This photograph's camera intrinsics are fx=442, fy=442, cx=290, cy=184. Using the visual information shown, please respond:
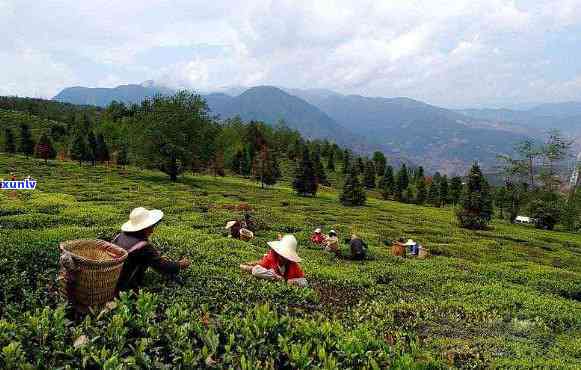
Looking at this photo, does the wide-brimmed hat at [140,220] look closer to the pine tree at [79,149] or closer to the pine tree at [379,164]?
the pine tree at [79,149]

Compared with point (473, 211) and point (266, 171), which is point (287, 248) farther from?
point (266, 171)

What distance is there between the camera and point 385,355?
18.9ft

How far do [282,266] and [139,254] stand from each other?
12.6 feet

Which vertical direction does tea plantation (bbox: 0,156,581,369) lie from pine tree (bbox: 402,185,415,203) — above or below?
above

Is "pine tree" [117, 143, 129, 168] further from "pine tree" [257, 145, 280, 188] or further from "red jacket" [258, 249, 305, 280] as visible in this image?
"red jacket" [258, 249, 305, 280]

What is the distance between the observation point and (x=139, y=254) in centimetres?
762

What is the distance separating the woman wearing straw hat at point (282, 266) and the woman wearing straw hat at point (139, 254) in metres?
2.07

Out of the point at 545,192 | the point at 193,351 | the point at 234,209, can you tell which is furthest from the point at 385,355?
the point at 545,192

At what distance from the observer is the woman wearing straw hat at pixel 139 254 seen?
7.58 m

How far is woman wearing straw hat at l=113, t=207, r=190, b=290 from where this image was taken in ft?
24.9

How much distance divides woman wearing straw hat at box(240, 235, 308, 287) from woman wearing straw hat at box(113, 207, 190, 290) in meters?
2.07

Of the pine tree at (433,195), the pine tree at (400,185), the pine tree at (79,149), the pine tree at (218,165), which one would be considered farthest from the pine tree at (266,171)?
the pine tree at (433,195)

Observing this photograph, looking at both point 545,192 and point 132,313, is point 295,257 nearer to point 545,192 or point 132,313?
point 132,313

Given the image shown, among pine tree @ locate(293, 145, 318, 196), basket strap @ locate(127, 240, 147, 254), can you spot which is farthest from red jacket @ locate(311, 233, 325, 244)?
pine tree @ locate(293, 145, 318, 196)
